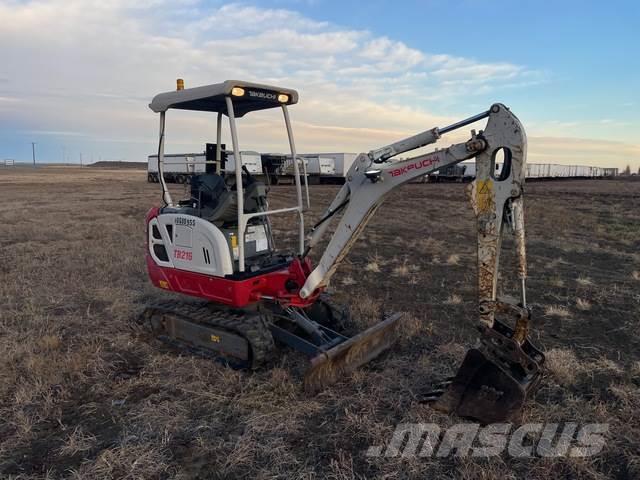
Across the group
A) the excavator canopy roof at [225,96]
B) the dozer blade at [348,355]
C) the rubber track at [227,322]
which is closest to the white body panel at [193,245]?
the rubber track at [227,322]

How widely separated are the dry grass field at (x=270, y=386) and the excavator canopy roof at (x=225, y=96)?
320 cm

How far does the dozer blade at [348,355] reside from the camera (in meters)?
4.91

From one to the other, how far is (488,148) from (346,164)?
47.0 m

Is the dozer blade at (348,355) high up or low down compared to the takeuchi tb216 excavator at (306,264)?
down

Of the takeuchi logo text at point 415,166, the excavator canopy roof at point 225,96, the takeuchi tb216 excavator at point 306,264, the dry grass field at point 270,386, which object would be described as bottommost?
the dry grass field at point 270,386

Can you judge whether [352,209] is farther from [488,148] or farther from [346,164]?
[346,164]

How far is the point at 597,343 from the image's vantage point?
6395 millimetres

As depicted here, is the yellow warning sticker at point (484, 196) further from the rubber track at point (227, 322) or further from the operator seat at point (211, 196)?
the operator seat at point (211, 196)

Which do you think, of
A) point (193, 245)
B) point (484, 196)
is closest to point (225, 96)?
point (193, 245)

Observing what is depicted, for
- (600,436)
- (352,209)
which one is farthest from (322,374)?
(600,436)

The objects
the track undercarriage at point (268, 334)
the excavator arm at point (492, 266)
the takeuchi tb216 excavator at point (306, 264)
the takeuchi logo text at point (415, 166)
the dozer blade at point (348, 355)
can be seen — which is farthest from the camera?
the track undercarriage at point (268, 334)

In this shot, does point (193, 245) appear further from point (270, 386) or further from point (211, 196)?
point (270, 386)

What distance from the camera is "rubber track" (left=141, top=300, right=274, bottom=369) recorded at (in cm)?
536

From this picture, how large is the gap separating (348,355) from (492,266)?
193cm
